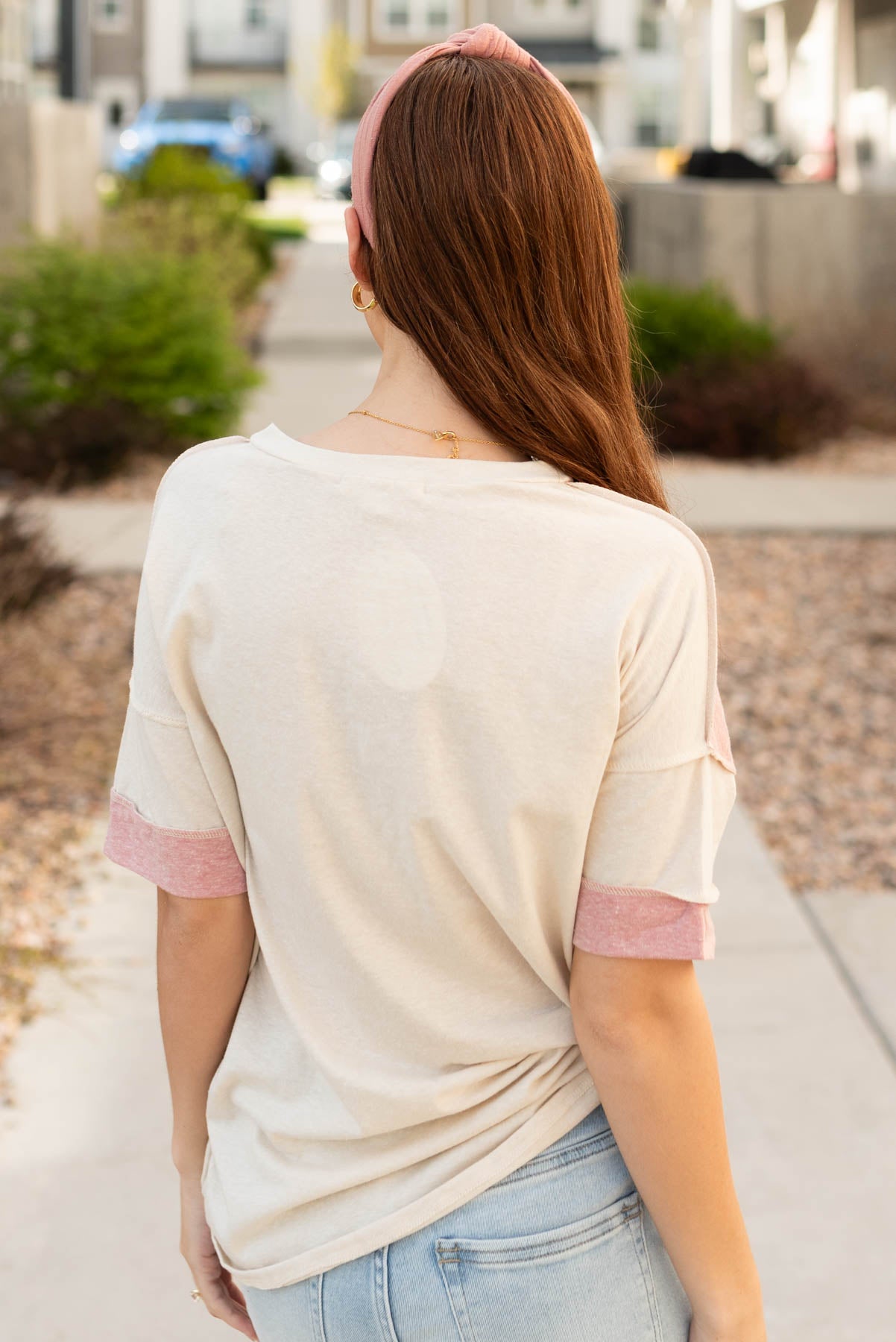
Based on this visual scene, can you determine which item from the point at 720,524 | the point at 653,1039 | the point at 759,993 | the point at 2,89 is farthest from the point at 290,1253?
the point at 2,89

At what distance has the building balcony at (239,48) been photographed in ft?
159

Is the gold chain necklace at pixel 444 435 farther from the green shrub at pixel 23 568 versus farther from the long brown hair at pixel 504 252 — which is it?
the green shrub at pixel 23 568

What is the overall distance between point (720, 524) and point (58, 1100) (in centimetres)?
572

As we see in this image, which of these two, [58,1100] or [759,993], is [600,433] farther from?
[759,993]

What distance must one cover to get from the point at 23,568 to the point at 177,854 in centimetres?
511

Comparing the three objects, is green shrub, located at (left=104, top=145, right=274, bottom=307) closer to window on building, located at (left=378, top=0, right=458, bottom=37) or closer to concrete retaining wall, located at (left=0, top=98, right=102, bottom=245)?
concrete retaining wall, located at (left=0, top=98, right=102, bottom=245)

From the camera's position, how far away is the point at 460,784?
45.8 inches

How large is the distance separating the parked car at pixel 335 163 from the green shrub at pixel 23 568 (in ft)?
88.5

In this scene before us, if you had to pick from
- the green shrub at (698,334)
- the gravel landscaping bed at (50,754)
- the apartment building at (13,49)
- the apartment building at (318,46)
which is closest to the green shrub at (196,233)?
the apartment building at (13,49)

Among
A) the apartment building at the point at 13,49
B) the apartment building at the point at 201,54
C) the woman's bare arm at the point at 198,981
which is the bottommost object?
the woman's bare arm at the point at 198,981

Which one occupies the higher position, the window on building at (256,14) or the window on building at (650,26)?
the window on building at (256,14)

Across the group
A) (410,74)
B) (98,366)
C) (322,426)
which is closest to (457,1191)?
(410,74)

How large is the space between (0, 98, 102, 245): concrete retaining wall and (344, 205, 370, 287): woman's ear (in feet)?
30.1

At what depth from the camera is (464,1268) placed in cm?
123
